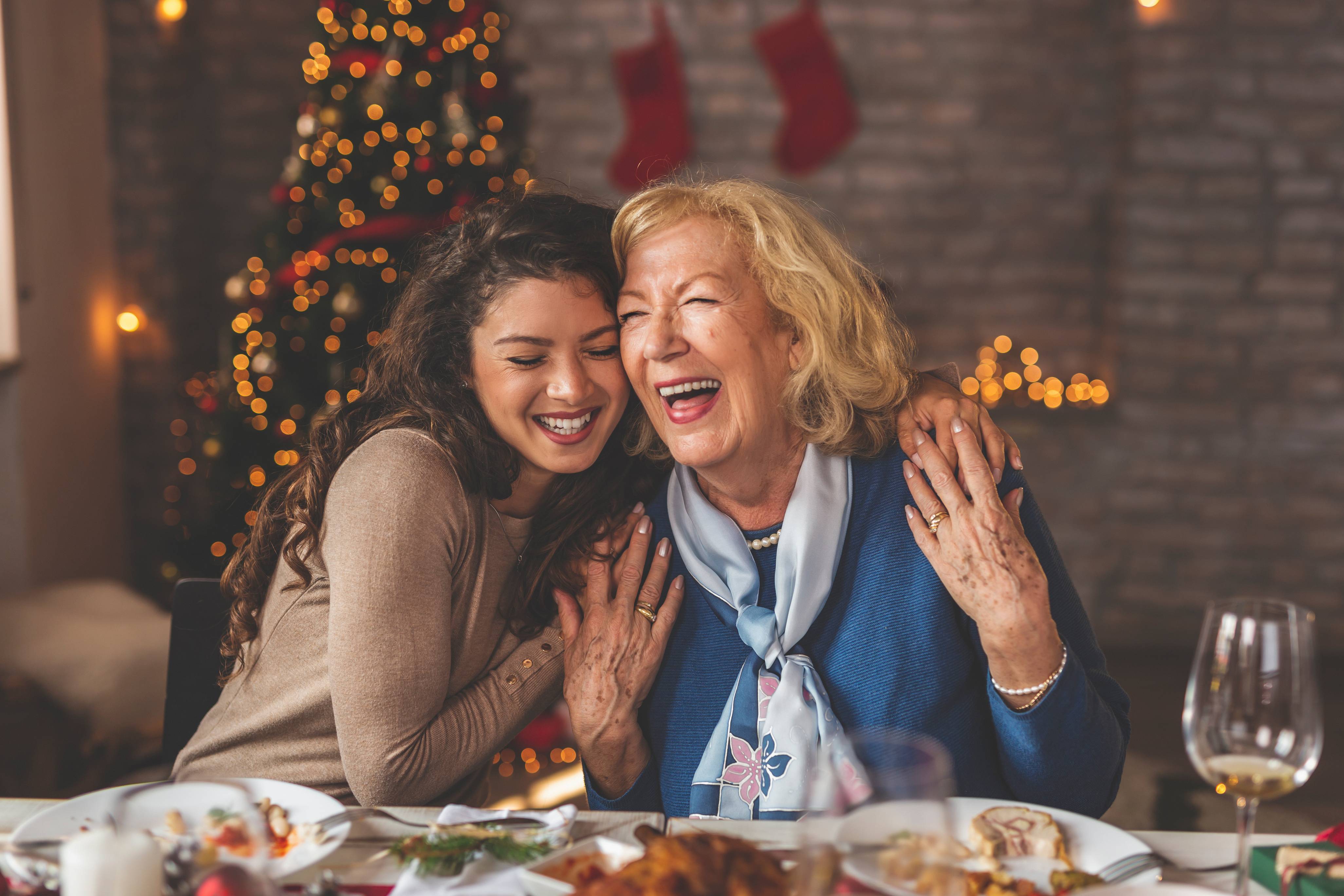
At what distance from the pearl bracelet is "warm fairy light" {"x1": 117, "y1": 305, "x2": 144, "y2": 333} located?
3.93 metres

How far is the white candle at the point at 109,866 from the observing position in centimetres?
83

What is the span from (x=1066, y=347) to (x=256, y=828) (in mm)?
4410

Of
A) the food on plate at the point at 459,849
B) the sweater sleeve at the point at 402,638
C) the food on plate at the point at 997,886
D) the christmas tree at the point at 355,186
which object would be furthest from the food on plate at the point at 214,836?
the christmas tree at the point at 355,186

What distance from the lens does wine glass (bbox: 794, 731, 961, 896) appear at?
2.03 ft

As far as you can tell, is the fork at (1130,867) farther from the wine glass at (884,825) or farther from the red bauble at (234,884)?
the red bauble at (234,884)

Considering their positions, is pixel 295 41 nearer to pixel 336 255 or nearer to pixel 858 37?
pixel 336 255

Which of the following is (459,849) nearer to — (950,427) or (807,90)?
(950,427)

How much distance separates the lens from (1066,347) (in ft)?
15.0

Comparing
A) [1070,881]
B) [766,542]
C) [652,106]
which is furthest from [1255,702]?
[652,106]

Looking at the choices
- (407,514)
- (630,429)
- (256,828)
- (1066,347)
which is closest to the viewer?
(256,828)

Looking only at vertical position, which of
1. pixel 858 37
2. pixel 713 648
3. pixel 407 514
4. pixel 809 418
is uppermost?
pixel 858 37

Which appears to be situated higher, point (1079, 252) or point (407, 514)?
point (1079, 252)

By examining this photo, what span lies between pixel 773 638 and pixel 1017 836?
52 centimetres

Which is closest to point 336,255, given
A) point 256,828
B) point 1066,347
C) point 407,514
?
point 407,514
